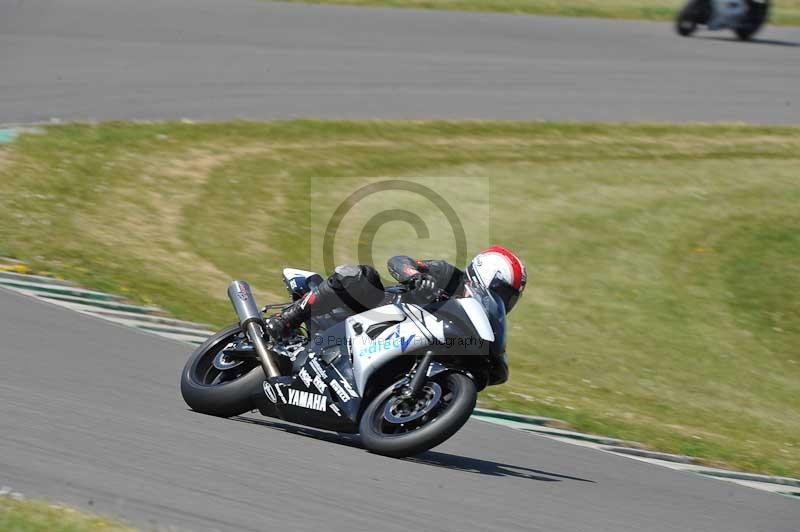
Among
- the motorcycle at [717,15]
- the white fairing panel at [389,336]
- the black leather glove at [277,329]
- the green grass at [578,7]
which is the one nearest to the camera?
the white fairing panel at [389,336]

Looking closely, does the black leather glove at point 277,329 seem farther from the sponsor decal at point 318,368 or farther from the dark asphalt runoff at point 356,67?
the dark asphalt runoff at point 356,67

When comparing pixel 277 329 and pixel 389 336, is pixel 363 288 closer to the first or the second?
pixel 389 336

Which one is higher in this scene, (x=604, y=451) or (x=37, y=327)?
(x=37, y=327)

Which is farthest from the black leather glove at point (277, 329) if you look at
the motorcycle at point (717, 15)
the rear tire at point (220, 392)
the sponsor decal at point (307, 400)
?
the motorcycle at point (717, 15)

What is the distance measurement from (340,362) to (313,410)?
0.32 metres

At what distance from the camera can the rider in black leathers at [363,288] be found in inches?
277

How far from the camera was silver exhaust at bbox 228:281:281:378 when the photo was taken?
7.31 meters

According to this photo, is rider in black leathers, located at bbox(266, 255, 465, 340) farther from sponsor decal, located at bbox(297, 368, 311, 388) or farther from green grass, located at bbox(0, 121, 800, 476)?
green grass, located at bbox(0, 121, 800, 476)

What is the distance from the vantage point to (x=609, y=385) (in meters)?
11.4

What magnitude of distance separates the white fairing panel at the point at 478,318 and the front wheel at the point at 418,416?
0.26 meters

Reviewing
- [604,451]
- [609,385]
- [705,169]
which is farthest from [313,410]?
[705,169]

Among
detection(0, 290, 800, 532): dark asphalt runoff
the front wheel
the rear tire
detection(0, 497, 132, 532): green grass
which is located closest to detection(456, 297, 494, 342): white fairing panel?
the front wheel

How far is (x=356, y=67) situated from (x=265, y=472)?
15880 millimetres

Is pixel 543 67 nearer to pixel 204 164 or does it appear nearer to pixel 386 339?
pixel 204 164
